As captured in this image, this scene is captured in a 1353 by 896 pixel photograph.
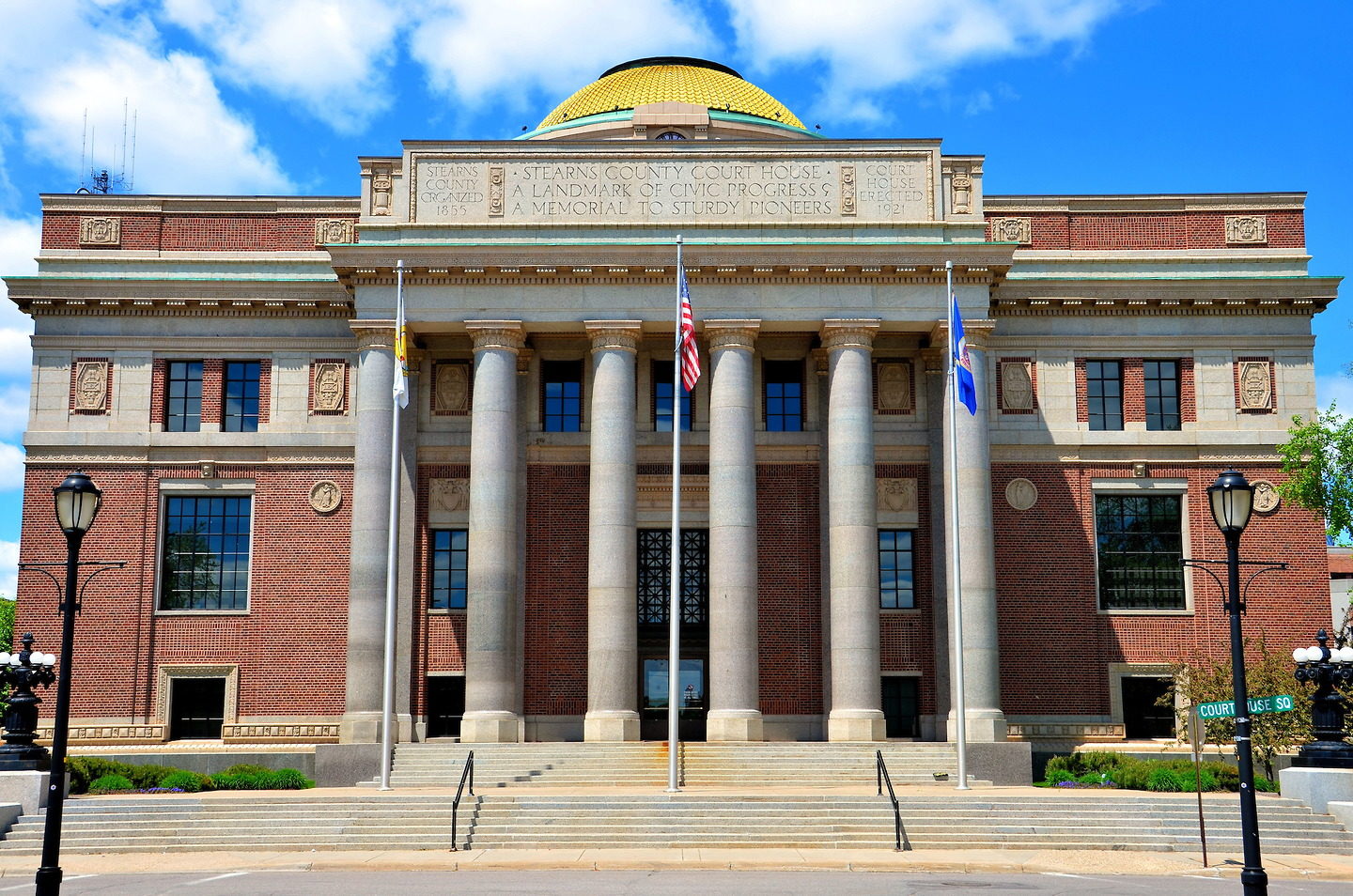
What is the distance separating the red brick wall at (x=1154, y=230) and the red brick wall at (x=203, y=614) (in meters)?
22.9

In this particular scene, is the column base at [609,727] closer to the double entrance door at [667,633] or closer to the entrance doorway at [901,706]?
the double entrance door at [667,633]

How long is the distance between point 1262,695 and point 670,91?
1265 inches

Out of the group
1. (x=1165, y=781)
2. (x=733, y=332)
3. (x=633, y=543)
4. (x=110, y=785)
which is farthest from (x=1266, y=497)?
(x=110, y=785)

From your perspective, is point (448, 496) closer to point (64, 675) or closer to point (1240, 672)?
point (64, 675)

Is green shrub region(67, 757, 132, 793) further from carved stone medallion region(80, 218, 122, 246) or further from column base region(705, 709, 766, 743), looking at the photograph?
carved stone medallion region(80, 218, 122, 246)

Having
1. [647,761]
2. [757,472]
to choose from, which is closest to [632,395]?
[757,472]

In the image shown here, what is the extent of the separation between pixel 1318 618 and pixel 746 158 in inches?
850

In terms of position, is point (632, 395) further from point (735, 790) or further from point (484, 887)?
point (484, 887)

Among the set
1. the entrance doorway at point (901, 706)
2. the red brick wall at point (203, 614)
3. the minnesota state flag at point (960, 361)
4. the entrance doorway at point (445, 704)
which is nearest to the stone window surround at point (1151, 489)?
the entrance doorway at point (901, 706)

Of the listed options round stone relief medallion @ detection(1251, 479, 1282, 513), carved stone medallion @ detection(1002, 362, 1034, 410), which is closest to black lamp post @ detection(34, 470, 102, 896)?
carved stone medallion @ detection(1002, 362, 1034, 410)

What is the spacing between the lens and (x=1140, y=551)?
138 ft

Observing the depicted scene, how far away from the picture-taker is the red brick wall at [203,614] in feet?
133

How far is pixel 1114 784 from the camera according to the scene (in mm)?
34656

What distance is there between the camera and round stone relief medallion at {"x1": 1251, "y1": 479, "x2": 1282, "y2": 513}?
42031 millimetres
